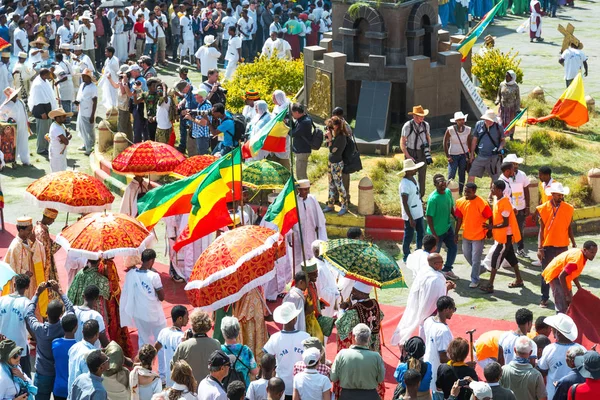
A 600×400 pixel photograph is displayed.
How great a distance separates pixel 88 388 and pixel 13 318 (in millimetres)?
2179

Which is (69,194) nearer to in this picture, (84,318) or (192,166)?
(192,166)

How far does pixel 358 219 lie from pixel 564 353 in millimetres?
7180

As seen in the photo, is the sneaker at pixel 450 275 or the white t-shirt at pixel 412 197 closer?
the sneaker at pixel 450 275

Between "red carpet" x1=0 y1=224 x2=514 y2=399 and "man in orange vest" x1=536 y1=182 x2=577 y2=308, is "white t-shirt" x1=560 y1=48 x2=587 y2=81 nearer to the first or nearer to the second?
"man in orange vest" x1=536 y1=182 x2=577 y2=308

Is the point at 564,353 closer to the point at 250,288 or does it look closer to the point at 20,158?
the point at 250,288

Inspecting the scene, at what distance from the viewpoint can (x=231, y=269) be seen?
38.2 ft

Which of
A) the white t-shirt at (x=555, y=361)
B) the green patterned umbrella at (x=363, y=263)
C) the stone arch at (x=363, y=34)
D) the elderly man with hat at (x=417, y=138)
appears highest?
the stone arch at (x=363, y=34)

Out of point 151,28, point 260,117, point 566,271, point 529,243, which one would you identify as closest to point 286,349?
point 566,271

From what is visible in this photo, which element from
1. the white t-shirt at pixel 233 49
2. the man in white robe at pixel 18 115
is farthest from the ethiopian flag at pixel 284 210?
the white t-shirt at pixel 233 49

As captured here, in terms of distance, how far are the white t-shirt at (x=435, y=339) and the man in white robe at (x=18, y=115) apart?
1265cm

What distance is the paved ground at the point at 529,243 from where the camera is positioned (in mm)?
15156

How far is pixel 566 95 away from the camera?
21000 mm

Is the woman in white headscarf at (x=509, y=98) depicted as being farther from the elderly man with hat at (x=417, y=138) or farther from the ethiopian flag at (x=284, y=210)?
the ethiopian flag at (x=284, y=210)

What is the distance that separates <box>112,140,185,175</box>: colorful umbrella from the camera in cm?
1524
